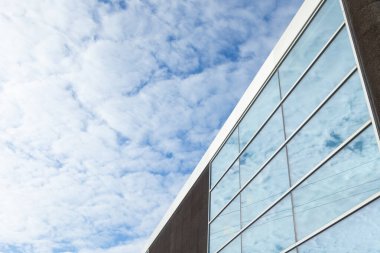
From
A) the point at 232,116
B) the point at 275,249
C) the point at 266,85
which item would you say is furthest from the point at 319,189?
the point at 232,116

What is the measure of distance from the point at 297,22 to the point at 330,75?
106 inches

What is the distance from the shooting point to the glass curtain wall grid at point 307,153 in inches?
334

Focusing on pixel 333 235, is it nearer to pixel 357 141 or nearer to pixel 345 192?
pixel 345 192

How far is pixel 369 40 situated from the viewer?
28.2ft

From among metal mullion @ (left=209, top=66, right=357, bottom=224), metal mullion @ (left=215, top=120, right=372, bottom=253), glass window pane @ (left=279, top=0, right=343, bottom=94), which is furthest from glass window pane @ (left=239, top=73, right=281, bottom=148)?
metal mullion @ (left=215, top=120, right=372, bottom=253)

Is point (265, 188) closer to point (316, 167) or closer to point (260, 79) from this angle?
point (316, 167)

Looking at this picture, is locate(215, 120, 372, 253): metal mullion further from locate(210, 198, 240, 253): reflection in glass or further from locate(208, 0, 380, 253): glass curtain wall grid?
locate(210, 198, 240, 253): reflection in glass

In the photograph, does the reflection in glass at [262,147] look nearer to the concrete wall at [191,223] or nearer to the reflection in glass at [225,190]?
the reflection in glass at [225,190]

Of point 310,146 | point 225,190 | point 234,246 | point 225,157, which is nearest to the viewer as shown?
point 310,146

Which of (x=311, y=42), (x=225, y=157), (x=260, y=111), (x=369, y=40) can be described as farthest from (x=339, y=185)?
(x=225, y=157)

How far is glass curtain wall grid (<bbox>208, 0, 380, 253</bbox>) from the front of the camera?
8492mm

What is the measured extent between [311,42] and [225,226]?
285 inches

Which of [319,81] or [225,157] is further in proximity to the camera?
[225,157]

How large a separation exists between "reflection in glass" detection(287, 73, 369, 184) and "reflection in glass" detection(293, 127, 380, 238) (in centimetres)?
34
